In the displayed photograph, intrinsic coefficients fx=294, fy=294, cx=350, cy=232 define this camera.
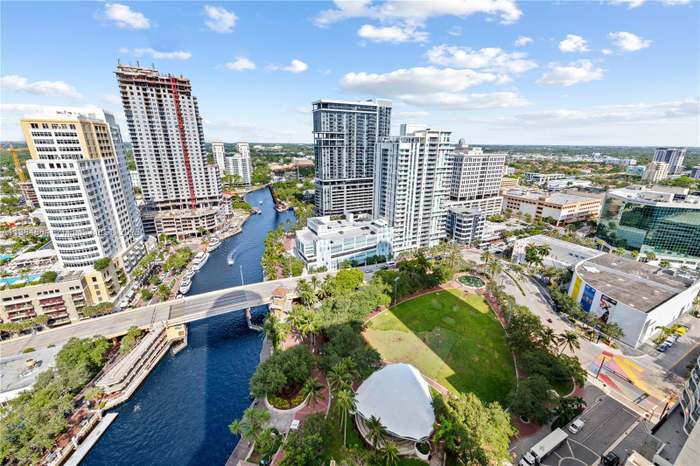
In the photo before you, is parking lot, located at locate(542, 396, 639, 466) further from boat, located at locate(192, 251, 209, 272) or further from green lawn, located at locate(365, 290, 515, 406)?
boat, located at locate(192, 251, 209, 272)

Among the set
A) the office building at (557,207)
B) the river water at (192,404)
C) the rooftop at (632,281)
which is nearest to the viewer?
the river water at (192,404)

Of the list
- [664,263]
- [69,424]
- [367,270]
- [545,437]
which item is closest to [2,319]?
[69,424]

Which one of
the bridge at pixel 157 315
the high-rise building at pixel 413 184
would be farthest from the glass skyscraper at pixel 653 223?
the bridge at pixel 157 315

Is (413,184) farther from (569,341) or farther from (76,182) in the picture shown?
(76,182)

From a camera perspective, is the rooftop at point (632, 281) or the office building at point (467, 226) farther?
the office building at point (467, 226)

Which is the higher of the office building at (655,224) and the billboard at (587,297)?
the office building at (655,224)

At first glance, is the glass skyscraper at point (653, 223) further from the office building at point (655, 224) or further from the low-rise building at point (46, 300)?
the low-rise building at point (46, 300)

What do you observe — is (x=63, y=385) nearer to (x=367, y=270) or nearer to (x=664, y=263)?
(x=367, y=270)

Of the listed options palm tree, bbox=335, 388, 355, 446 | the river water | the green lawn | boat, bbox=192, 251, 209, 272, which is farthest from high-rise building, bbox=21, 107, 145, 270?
palm tree, bbox=335, 388, 355, 446
